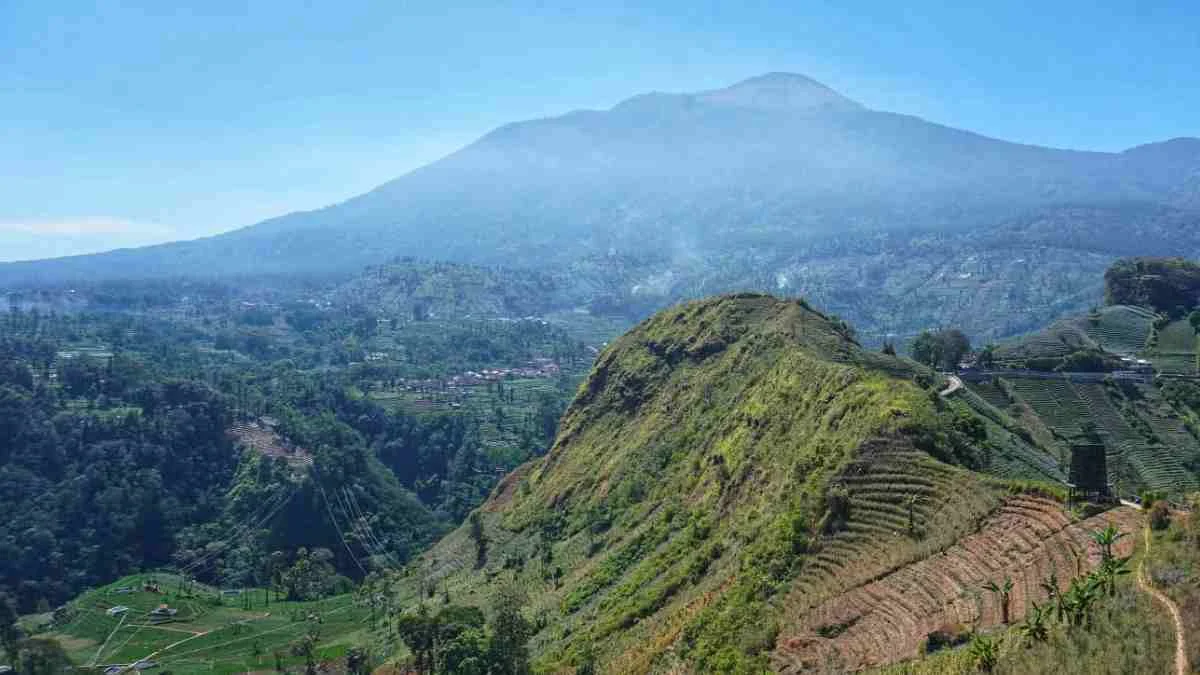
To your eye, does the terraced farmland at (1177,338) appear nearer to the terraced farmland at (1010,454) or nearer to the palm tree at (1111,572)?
the terraced farmland at (1010,454)

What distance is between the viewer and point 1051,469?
104 feet

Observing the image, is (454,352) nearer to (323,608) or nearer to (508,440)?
(508,440)

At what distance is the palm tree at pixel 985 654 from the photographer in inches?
593

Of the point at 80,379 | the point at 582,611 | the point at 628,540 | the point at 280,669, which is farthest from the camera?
the point at 80,379

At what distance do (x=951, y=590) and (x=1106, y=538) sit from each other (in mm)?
3253

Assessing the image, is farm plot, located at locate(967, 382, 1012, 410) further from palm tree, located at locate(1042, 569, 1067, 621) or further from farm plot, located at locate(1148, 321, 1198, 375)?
palm tree, located at locate(1042, 569, 1067, 621)

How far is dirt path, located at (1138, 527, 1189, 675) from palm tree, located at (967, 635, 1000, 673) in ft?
8.41

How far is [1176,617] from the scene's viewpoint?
1412 cm

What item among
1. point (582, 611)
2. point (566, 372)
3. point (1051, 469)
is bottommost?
point (566, 372)

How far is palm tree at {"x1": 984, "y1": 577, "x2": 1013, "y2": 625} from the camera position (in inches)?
674

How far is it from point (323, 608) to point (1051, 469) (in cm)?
4045

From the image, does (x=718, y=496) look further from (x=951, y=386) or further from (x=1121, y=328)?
(x=1121, y=328)

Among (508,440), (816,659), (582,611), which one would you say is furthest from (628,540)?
(508,440)

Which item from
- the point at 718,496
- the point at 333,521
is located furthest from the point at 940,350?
the point at 333,521
